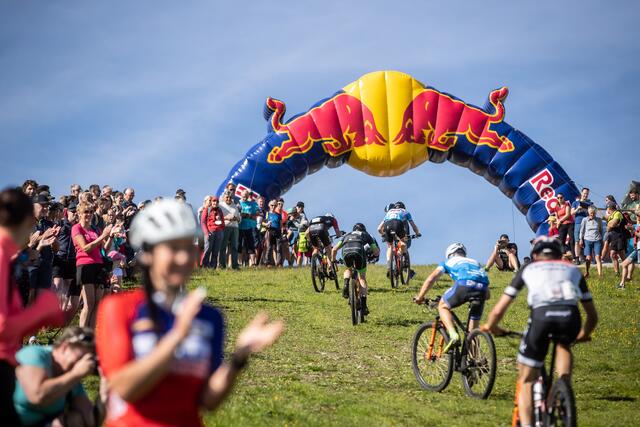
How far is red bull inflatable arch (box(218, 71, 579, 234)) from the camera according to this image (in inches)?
1030

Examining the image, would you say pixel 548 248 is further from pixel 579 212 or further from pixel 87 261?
pixel 579 212

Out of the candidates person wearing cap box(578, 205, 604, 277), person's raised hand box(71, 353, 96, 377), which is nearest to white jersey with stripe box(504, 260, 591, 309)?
person's raised hand box(71, 353, 96, 377)

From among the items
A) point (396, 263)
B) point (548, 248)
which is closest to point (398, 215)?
point (396, 263)

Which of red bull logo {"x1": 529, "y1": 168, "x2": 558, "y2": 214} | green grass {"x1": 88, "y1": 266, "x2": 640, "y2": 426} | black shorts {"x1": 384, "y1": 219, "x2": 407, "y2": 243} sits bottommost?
green grass {"x1": 88, "y1": 266, "x2": 640, "y2": 426}

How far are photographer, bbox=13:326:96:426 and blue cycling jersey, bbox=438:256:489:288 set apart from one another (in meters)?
6.73

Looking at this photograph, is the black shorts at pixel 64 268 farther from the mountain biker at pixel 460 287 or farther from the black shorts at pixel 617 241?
the black shorts at pixel 617 241

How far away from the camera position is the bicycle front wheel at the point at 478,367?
10891 millimetres

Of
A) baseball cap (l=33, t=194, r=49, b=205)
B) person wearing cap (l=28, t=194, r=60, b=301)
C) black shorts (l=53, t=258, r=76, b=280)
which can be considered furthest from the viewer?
black shorts (l=53, t=258, r=76, b=280)

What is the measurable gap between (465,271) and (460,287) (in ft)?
0.86

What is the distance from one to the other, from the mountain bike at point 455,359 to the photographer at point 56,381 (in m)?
6.12

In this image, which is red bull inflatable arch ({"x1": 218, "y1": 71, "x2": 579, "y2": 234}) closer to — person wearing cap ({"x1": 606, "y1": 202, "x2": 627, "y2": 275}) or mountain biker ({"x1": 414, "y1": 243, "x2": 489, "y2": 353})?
person wearing cap ({"x1": 606, "y1": 202, "x2": 627, "y2": 275})

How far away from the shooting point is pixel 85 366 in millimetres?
5496

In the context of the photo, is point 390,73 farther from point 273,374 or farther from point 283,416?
point 283,416

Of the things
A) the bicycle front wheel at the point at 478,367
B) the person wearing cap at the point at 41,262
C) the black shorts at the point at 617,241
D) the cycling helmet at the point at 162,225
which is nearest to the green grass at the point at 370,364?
the bicycle front wheel at the point at 478,367
